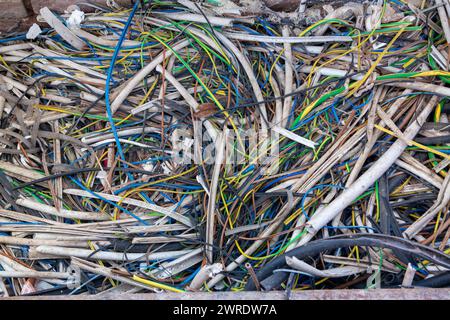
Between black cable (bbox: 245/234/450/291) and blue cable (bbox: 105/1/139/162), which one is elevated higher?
blue cable (bbox: 105/1/139/162)

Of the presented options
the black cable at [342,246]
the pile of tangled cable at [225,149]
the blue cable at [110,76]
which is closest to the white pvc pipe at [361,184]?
the pile of tangled cable at [225,149]

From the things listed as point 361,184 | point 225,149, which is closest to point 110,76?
point 225,149

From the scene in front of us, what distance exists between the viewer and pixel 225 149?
2.33 meters

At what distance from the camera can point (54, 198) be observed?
8.07 ft

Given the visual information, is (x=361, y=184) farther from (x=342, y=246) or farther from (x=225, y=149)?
(x=225, y=149)

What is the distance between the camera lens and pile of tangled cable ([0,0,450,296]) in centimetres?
214

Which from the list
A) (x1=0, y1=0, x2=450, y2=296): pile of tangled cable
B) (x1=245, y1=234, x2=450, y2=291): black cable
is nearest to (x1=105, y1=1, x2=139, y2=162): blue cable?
(x1=0, y1=0, x2=450, y2=296): pile of tangled cable

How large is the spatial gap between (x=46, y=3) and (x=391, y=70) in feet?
7.06

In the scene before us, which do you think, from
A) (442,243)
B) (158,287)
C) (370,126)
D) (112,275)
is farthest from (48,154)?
(442,243)

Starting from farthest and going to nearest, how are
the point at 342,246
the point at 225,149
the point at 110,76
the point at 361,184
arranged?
1. the point at 110,76
2. the point at 225,149
3. the point at 361,184
4. the point at 342,246

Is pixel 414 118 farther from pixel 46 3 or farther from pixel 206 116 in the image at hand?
pixel 46 3

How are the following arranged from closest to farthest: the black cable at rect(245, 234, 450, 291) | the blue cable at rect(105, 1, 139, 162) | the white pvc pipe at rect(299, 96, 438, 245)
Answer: the black cable at rect(245, 234, 450, 291) → the white pvc pipe at rect(299, 96, 438, 245) → the blue cable at rect(105, 1, 139, 162)

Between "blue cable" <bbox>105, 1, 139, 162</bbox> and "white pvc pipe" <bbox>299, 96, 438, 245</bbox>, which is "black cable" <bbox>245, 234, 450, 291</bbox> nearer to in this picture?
"white pvc pipe" <bbox>299, 96, 438, 245</bbox>

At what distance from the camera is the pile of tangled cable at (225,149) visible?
2.14 metres
